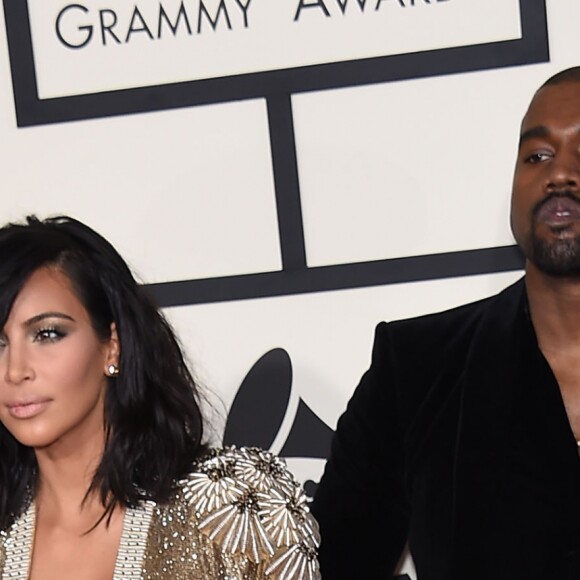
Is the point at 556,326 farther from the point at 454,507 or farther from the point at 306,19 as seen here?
the point at 306,19

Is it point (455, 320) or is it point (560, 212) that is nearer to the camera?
point (560, 212)

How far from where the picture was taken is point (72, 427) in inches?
73.0

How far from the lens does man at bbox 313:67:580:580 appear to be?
187 cm

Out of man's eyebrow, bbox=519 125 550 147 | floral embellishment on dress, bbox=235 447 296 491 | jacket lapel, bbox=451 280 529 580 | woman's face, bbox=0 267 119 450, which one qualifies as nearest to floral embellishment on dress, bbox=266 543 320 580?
floral embellishment on dress, bbox=235 447 296 491

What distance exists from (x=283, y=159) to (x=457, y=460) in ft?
2.24

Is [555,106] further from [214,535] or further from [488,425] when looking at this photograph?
[214,535]

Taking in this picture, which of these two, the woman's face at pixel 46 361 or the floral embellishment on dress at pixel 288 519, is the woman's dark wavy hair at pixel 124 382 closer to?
the woman's face at pixel 46 361

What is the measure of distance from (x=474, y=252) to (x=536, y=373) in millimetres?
367

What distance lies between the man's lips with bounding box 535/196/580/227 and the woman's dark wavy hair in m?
0.60

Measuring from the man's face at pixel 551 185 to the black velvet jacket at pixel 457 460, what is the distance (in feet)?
0.47

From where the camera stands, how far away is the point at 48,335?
1.81 metres

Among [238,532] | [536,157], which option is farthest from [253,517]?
[536,157]

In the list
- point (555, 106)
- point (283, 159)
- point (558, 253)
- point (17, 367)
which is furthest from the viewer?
point (283, 159)

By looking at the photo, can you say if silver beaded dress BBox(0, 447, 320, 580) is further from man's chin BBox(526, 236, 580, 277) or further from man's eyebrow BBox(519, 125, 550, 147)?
man's eyebrow BBox(519, 125, 550, 147)
